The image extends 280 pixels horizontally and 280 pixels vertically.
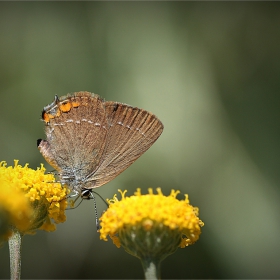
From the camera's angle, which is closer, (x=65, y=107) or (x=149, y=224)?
(x=149, y=224)

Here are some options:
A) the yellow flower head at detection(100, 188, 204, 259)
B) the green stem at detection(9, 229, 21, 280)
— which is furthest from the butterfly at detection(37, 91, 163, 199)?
the yellow flower head at detection(100, 188, 204, 259)

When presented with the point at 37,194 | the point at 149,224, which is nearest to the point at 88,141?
the point at 37,194

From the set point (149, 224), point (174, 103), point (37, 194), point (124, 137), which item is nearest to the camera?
point (149, 224)

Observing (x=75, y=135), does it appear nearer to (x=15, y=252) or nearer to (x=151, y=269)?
(x=15, y=252)

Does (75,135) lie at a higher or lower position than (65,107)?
lower

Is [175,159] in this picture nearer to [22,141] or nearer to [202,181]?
[202,181]

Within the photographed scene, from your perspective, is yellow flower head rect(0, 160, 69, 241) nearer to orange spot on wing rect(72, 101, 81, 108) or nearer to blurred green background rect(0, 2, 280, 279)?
orange spot on wing rect(72, 101, 81, 108)

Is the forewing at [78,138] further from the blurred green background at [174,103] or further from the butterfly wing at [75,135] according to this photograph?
the blurred green background at [174,103]

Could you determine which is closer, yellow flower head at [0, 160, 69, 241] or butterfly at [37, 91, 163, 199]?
yellow flower head at [0, 160, 69, 241]
